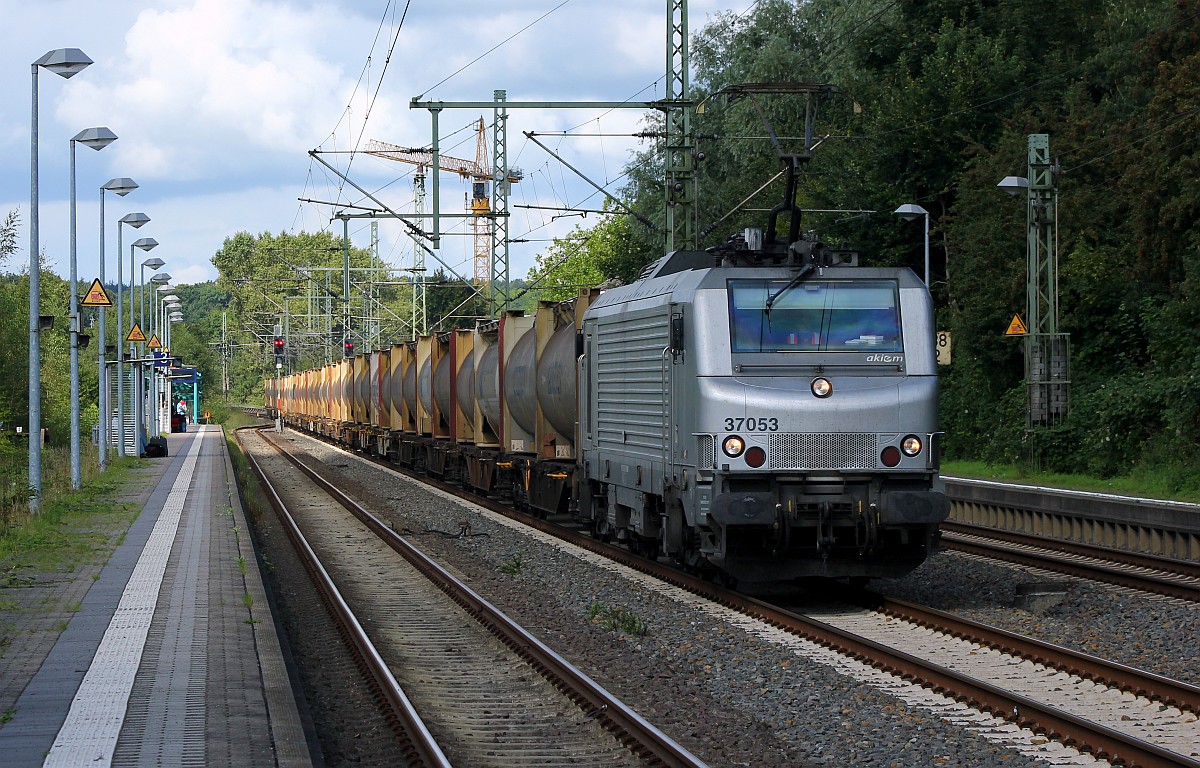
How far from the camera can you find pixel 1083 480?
2756cm

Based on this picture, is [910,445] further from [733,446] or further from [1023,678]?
[1023,678]

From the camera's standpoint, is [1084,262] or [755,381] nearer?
[755,381]

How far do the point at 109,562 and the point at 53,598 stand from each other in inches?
121

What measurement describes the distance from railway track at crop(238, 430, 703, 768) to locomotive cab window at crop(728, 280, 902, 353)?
11.3ft

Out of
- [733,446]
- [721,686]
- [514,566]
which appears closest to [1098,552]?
[733,446]

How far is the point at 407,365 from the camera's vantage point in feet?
127

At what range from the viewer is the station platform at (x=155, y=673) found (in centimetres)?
755

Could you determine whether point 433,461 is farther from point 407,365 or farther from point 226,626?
point 226,626

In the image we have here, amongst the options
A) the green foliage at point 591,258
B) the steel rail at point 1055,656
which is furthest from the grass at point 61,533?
the green foliage at point 591,258

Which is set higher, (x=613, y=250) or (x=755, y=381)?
(x=613, y=250)

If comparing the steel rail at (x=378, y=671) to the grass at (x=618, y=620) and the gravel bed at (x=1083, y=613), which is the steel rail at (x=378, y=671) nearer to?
the grass at (x=618, y=620)

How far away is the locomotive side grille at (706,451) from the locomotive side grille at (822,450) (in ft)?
1.63

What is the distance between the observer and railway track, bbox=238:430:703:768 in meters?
8.42

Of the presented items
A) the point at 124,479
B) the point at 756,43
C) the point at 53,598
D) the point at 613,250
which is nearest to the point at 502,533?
the point at 53,598
